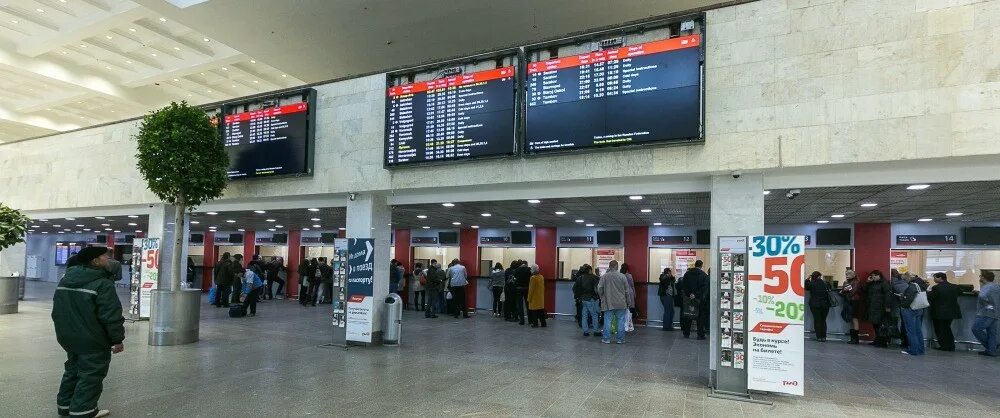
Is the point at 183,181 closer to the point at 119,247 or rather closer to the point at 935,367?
the point at 935,367

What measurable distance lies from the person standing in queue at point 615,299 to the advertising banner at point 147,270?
9.07 metres

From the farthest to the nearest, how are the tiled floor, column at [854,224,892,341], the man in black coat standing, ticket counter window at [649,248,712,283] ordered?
1. ticket counter window at [649,248,712,283]
2. column at [854,224,892,341]
3. the man in black coat standing
4. the tiled floor

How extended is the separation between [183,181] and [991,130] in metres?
10.1

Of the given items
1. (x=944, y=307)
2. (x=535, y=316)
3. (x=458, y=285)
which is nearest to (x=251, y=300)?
(x=458, y=285)

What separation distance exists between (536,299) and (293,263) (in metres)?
10.7

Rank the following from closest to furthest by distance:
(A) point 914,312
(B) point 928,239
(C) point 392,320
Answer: (C) point 392,320, (A) point 914,312, (B) point 928,239

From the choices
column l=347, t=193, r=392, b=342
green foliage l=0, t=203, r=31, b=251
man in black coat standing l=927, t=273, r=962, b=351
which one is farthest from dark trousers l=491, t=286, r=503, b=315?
green foliage l=0, t=203, r=31, b=251

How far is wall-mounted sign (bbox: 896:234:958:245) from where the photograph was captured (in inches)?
436

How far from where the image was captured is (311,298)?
1623cm

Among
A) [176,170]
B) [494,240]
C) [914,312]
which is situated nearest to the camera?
[176,170]

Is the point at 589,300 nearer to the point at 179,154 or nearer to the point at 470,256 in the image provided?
the point at 470,256

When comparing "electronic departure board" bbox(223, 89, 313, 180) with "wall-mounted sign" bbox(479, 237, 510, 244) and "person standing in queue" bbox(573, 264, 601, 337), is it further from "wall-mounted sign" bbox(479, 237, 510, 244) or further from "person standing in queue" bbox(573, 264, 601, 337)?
"wall-mounted sign" bbox(479, 237, 510, 244)

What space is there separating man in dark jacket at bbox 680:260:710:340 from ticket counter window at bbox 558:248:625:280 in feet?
10.9

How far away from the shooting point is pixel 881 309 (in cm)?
1016
